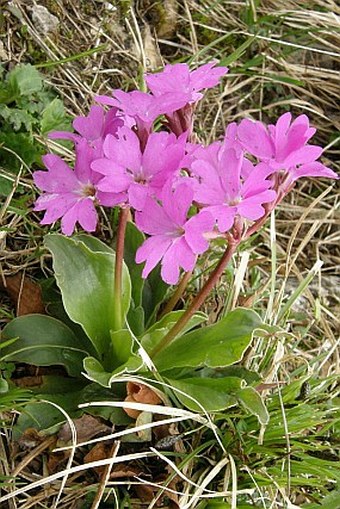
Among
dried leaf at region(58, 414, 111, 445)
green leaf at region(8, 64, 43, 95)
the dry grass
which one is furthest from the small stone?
dried leaf at region(58, 414, 111, 445)

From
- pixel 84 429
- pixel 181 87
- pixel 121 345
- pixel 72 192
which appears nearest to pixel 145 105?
pixel 181 87

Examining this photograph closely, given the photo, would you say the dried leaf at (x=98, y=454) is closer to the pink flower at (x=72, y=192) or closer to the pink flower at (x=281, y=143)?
the pink flower at (x=72, y=192)

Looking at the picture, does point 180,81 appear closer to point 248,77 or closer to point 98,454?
point 98,454

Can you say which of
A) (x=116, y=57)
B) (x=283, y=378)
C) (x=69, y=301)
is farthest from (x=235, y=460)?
(x=116, y=57)

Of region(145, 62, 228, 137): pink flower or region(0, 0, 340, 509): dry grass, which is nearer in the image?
region(145, 62, 228, 137): pink flower

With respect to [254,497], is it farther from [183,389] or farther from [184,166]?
[184,166]

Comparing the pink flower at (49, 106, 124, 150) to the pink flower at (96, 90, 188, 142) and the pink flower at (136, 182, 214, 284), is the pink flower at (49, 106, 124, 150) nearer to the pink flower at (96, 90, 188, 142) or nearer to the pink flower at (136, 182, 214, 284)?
the pink flower at (96, 90, 188, 142)
